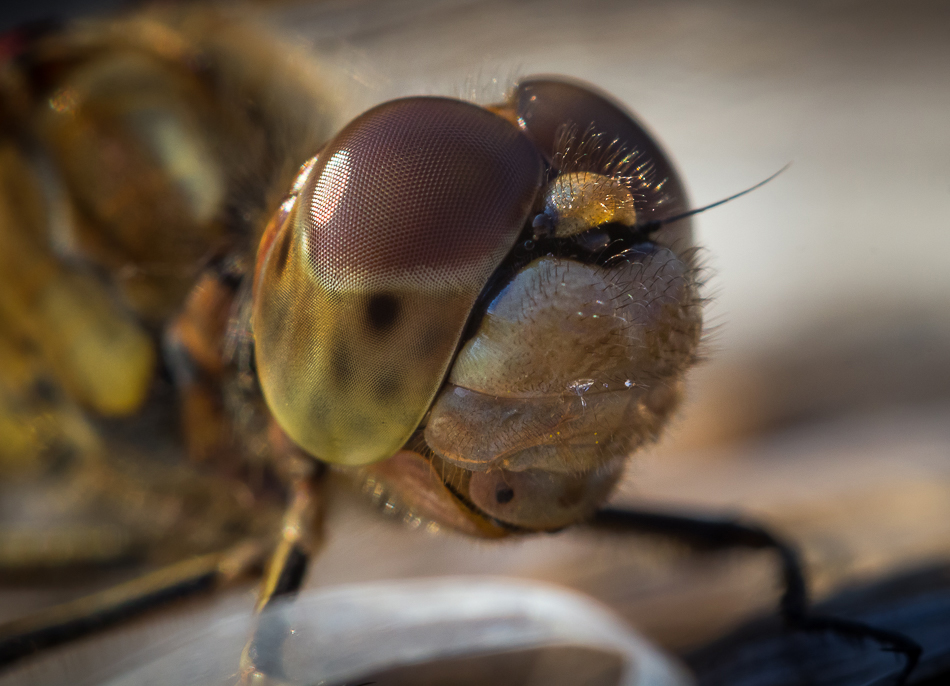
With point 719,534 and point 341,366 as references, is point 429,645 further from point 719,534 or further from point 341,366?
point 719,534

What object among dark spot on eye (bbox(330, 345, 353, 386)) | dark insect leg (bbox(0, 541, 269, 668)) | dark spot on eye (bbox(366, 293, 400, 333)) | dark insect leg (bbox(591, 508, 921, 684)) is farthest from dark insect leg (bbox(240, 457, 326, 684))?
dark insect leg (bbox(591, 508, 921, 684))

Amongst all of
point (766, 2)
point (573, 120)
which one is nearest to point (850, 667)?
point (573, 120)

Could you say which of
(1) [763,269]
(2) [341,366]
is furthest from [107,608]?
(1) [763,269]

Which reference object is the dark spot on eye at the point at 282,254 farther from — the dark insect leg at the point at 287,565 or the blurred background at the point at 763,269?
the dark insect leg at the point at 287,565

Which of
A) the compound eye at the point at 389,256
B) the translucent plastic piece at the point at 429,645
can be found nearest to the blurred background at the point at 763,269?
the translucent plastic piece at the point at 429,645

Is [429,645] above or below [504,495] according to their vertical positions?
below

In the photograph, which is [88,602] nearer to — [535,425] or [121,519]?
[121,519]

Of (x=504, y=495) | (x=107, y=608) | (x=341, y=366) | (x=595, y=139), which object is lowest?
(x=107, y=608)
